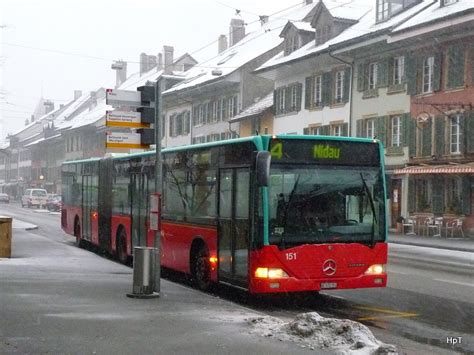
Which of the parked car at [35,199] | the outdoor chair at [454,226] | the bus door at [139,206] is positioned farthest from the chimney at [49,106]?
the bus door at [139,206]

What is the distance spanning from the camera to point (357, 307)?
10.9 metres

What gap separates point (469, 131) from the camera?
1163 inches

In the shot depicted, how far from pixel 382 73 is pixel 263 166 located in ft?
87.0

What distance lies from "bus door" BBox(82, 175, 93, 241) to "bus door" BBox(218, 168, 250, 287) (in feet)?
29.9

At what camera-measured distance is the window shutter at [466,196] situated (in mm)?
29766

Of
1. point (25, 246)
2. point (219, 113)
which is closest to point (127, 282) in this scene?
point (25, 246)

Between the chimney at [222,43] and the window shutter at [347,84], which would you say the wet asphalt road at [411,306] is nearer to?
the window shutter at [347,84]

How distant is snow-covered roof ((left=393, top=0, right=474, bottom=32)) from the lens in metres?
28.8

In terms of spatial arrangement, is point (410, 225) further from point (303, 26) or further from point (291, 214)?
point (291, 214)

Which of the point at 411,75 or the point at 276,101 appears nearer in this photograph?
the point at 411,75

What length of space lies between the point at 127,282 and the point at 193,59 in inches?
2185

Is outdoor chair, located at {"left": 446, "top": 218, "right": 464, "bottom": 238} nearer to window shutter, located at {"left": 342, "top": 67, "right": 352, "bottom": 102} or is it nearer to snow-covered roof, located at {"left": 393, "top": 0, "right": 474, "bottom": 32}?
snow-covered roof, located at {"left": 393, "top": 0, "right": 474, "bottom": 32}

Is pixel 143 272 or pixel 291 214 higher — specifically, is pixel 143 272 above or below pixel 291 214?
below

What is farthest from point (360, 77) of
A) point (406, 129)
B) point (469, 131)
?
point (469, 131)
